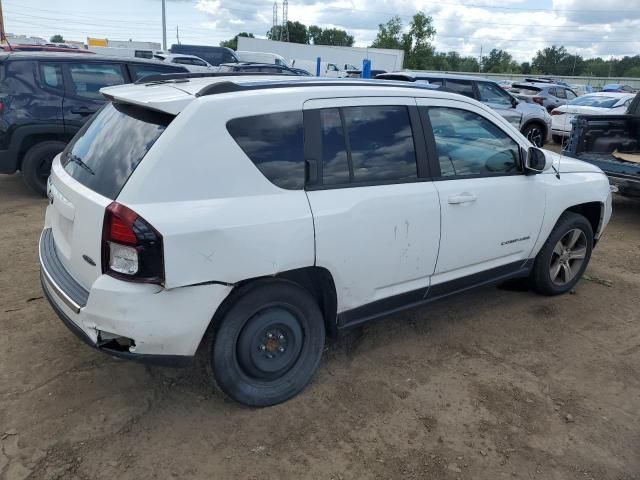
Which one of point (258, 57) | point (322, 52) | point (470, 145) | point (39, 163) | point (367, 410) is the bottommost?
point (367, 410)

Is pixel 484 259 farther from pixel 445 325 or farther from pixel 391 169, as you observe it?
pixel 391 169

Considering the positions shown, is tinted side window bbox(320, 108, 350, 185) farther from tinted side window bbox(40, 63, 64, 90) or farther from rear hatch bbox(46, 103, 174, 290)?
tinted side window bbox(40, 63, 64, 90)

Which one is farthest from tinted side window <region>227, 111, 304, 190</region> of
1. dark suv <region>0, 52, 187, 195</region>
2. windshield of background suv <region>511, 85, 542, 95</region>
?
windshield of background suv <region>511, 85, 542, 95</region>

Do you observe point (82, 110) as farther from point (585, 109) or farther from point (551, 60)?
point (551, 60)

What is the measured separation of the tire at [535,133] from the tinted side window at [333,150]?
1090 cm

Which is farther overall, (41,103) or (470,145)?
(41,103)

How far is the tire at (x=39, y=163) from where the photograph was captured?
6824mm

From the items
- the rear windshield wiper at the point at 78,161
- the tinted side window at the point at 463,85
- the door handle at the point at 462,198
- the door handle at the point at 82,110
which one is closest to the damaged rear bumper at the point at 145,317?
the rear windshield wiper at the point at 78,161

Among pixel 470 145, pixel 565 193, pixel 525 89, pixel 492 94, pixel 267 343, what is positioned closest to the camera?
pixel 267 343

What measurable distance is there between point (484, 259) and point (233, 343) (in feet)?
6.57

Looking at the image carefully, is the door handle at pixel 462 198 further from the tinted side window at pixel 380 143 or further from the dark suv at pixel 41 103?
the dark suv at pixel 41 103

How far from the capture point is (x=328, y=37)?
11500 centimetres

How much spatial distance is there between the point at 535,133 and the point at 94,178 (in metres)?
12.4

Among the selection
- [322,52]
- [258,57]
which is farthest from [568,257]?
[322,52]
